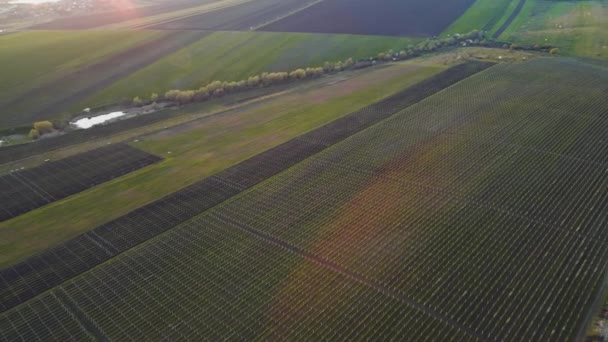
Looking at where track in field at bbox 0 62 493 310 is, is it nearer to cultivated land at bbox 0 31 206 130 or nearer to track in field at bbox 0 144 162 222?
track in field at bbox 0 144 162 222

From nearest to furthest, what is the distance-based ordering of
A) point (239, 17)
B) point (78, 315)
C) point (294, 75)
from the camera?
1. point (78, 315)
2. point (294, 75)
3. point (239, 17)

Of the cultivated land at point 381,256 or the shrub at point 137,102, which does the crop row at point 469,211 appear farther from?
the shrub at point 137,102

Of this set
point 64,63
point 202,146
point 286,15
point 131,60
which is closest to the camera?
point 202,146

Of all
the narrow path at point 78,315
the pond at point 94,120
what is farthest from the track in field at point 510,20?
the narrow path at point 78,315

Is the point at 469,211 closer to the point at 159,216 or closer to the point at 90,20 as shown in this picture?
the point at 159,216

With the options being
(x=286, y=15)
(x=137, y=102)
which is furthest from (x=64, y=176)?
(x=286, y=15)

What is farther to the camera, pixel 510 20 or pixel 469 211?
pixel 510 20

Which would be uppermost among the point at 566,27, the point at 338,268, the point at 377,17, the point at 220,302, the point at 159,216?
the point at 377,17
